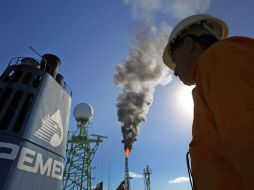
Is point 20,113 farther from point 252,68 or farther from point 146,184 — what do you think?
point 146,184

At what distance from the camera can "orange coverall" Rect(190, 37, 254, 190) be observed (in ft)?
3.34

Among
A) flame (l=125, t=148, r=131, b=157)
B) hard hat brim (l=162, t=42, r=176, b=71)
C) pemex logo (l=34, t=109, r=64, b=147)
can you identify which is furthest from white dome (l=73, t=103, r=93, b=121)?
hard hat brim (l=162, t=42, r=176, b=71)

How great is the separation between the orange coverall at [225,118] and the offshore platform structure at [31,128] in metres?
4.78

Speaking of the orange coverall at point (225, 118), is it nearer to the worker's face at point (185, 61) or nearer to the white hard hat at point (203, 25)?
the worker's face at point (185, 61)

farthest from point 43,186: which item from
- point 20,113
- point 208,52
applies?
point 208,52

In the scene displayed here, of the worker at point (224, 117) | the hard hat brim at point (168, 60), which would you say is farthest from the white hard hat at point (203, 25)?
the worker at point (224, 117)

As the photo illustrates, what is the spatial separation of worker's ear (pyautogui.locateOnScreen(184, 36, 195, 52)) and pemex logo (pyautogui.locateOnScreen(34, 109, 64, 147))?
5.12m

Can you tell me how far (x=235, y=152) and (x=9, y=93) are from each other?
6477 millimetres

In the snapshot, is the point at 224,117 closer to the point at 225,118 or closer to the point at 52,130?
the point at 225,118

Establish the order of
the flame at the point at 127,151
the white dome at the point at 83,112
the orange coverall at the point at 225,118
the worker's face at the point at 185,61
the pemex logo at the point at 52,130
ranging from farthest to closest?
the white dome at the point at 83,112
the flame at the point at 127,151
the pemex logo at the point at 52,130
the worker's face at the point at 185,61
the orange coverall at the point at 225,118

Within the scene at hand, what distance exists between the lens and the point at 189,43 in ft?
6.28

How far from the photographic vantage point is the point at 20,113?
591 centimetres

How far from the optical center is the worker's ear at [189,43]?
6.18ft

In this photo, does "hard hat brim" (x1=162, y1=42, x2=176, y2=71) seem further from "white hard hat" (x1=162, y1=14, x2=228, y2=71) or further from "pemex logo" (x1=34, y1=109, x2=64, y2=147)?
"pemex logo" (x1=34, y1=109, x2=64, y2=147)
